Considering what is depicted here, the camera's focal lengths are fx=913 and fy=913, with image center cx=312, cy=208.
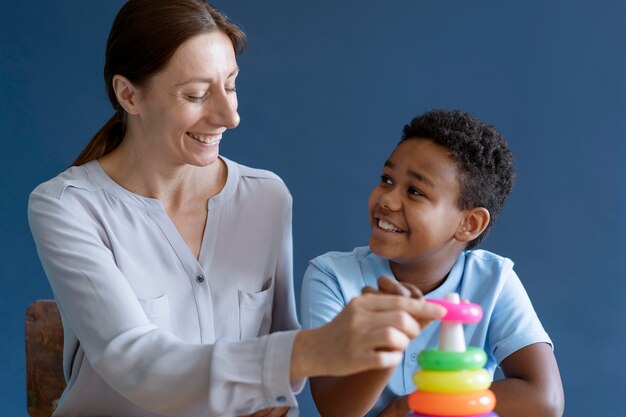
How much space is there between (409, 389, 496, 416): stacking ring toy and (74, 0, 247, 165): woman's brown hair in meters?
0.89

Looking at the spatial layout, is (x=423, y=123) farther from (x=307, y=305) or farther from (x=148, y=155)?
(x=148, y=155)

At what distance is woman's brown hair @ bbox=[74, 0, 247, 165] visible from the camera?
66.6 inches

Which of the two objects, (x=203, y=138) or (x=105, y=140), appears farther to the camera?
(x=105, y=140)

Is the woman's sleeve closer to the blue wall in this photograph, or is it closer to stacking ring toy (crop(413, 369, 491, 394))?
stacking ring toy (crop(413, 369, 491, 394))

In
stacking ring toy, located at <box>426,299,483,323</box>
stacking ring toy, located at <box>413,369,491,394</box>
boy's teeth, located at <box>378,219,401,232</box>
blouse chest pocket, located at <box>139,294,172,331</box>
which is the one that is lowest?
blouse chest pocket, located at <box>139,294,172,331</box>

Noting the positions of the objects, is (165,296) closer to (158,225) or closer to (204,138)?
(158,225)

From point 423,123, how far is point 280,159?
1063 millimetres

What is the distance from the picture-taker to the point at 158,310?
1.69 metres

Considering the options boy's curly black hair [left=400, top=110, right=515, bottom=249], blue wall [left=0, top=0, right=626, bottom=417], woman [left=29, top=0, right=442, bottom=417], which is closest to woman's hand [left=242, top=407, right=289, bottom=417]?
woman [left=29, top=0, right=442, bottom=417]

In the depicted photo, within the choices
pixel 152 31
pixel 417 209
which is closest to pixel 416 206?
pixel 417 209

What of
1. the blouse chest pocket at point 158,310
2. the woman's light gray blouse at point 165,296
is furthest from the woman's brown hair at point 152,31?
the blouse chest pocket at point 158,310

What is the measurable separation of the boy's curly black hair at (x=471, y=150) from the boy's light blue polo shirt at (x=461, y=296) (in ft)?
0.46

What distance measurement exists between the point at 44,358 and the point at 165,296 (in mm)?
362

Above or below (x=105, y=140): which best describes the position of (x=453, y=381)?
below
